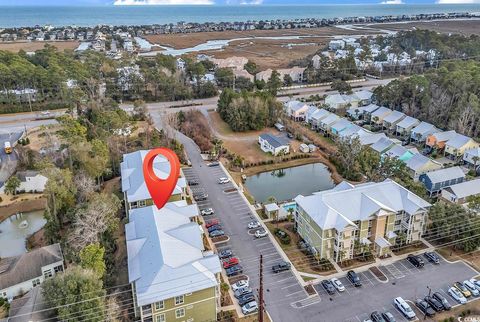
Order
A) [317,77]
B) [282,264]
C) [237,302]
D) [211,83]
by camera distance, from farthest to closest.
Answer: [317,77]
[211,83]
[282,264]
[237,302]

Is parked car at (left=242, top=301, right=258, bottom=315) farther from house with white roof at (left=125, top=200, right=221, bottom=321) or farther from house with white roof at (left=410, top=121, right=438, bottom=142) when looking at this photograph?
house with white roof at (left=410, top=121, right=438, bottom=142)

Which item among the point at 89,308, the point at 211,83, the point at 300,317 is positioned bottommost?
the point at 300,317

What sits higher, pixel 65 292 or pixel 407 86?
pixel 407 86

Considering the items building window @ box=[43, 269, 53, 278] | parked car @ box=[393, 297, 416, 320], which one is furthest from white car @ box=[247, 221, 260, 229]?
building window @ box=[43, 269, 53, 278]

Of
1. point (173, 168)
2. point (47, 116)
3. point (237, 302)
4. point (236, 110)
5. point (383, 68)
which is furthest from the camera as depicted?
point (383, 68)

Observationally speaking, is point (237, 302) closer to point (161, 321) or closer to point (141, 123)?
point (161, 321)

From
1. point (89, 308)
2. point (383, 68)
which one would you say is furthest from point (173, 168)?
point (383, 68)

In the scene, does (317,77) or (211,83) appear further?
(317,77)

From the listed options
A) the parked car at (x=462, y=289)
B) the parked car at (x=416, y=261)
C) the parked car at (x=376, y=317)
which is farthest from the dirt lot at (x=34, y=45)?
the parked car at (x=462, y=289)

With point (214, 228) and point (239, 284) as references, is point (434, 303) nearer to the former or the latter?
point (239, 284)
